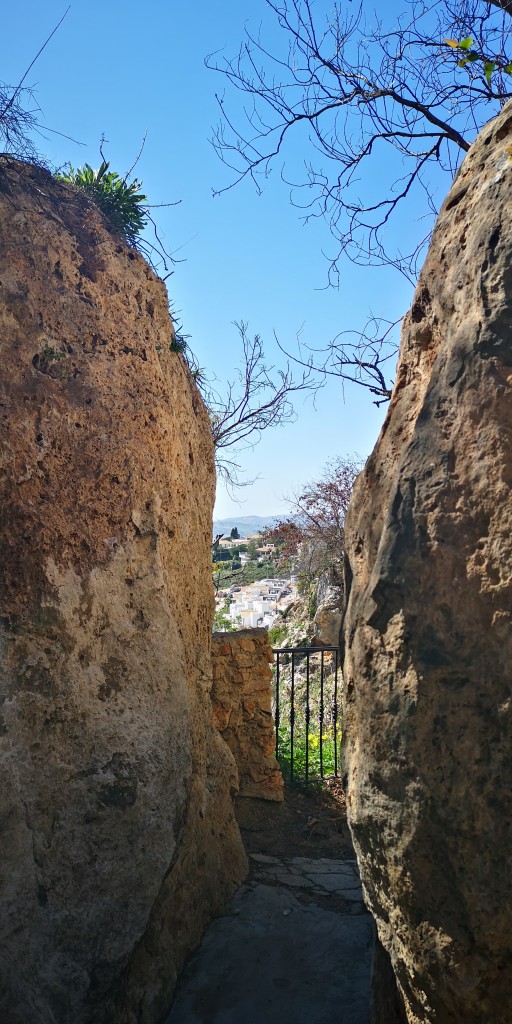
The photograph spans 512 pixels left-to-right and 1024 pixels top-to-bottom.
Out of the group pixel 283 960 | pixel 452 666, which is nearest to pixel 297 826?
pixel 283 960

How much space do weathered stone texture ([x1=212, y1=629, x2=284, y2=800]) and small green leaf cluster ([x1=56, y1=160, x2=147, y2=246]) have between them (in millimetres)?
3331

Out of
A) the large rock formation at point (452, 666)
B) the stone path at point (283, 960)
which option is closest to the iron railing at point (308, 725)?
the stone path at point (283, 960)

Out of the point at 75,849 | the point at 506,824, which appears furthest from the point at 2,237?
the point at 506,824

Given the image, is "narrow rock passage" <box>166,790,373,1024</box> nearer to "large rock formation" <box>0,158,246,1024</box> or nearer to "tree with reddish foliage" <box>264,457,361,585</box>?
"large rock formation" <box>0,158,246,1024</box>

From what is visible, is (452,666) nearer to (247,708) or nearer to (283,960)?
(283,960)

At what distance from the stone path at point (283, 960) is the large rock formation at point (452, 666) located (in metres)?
1.49

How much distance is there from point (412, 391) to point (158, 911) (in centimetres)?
271

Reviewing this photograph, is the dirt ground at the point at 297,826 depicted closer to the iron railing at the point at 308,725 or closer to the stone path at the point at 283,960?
the iron railing at the point at 308,725

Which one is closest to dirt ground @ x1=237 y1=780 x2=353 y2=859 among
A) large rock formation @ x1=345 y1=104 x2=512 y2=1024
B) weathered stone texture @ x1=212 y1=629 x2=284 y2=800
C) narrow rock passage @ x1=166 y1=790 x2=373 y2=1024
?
weathered stone texture @ x1=212 y1=629 x2=284 y2=800

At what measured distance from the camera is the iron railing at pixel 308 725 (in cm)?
696

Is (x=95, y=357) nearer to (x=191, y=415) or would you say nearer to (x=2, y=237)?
(x=2, y=237)

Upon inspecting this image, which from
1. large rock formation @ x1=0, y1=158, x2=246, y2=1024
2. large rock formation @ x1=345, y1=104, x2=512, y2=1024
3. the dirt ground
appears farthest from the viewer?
the dirt ground

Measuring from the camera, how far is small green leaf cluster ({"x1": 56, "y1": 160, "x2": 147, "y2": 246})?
4145 mm

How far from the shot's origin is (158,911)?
11.9 feet
